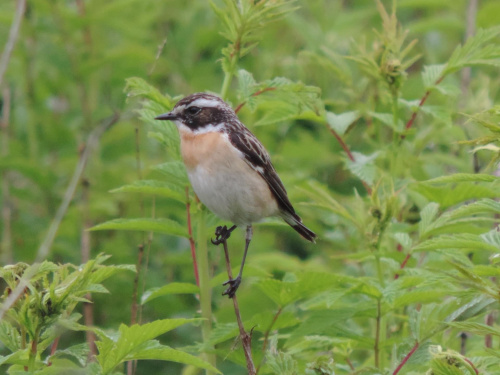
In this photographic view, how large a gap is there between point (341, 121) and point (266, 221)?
723mm

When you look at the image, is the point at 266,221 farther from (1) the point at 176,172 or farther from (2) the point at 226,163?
(1) the point at 176,172

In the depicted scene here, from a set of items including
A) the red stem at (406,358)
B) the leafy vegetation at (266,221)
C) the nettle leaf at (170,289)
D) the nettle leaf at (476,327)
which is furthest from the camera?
the nettle leaf at (170,289)

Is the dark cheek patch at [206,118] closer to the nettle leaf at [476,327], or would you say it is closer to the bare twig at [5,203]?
the nettle leaf at [476,327]

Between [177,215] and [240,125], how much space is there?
205 cm

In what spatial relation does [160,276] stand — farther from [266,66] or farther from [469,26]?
[469,26]

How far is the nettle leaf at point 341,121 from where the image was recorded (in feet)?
15.3

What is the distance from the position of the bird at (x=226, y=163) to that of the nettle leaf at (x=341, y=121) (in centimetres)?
45

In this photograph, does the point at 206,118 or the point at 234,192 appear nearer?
the point at 234,192

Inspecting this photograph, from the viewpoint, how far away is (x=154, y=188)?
13.1 ft

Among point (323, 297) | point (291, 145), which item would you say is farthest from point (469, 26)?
point (323, 297)

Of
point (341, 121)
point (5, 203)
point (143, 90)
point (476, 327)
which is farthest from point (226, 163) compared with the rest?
point (5, 203)

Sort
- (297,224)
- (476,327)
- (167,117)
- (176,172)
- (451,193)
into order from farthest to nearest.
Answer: (297,224), (451,193), (167,117), (176,172), (476,327)

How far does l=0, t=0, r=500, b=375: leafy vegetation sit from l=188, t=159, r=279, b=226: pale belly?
0.11 metres

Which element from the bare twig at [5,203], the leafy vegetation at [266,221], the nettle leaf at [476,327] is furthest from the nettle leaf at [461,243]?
the bare twig at [5,203]
